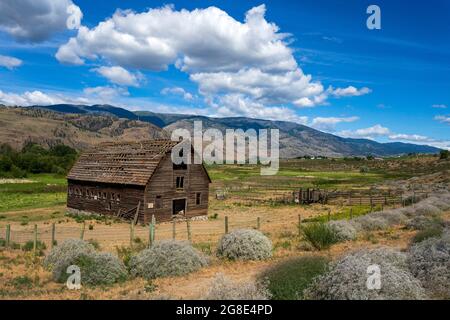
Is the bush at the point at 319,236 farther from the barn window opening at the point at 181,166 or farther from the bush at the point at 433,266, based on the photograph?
the barn window opening at the point at 181,166

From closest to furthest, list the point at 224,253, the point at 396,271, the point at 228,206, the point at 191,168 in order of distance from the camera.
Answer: the point at 396,271
the point at 224,253
the point at 191,168
the point at 228,206

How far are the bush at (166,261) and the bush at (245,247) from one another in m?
1.49

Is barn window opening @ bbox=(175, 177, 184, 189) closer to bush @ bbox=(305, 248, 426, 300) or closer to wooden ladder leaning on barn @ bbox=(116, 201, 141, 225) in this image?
wooden ladder leaning on barn @ bbox=(116, 201, 141, 225)

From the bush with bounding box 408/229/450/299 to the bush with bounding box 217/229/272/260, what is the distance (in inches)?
213

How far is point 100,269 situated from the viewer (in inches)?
496

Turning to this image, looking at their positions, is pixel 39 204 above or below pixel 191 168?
below

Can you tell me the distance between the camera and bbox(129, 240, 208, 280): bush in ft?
Answer: 42.9

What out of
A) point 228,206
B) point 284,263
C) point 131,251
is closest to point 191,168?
point 228,206

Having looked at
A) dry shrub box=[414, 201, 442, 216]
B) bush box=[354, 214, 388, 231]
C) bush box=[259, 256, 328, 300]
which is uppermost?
bush box=[259, 256, 328, 300]

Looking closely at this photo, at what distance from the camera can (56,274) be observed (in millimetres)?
13320

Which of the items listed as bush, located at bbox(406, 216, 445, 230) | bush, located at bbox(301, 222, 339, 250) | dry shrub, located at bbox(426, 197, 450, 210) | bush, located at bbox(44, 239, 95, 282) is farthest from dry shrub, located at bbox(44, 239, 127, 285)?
dry shrub, located at bbox(426, 197, 450, 210)

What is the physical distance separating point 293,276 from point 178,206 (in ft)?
84.3

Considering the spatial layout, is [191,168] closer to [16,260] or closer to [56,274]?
[16,260]
